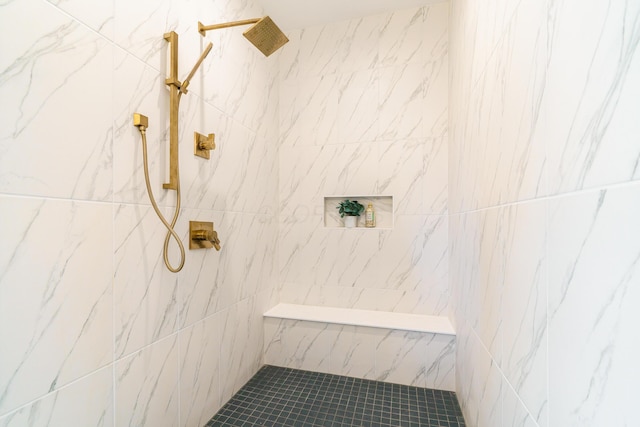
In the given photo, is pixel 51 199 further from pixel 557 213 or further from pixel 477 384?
pixel 477 384

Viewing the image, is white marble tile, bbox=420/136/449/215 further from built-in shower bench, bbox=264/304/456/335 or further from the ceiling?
the ceiling

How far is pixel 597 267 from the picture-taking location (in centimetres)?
52

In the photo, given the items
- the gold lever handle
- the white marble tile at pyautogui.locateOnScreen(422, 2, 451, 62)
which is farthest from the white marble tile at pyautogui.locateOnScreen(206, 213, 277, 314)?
the white marble tile at pyautogui.locateOnScreen(422, 2, 451, 62)

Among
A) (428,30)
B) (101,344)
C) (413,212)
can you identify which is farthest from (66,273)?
(428,30)

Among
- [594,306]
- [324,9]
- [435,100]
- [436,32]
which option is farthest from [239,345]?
[436,32]

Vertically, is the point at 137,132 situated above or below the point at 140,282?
above

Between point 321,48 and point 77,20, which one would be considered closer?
point 77,20

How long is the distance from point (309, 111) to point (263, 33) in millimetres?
1103

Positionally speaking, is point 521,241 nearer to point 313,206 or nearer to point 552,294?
point 552,294

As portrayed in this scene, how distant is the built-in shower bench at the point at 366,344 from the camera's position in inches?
76.4

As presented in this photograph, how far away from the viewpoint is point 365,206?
2.42 meters

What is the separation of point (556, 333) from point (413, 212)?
162 centimetres

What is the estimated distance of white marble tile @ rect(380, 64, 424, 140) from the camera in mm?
2270

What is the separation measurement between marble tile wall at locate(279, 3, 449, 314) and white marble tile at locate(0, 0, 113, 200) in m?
1.55
